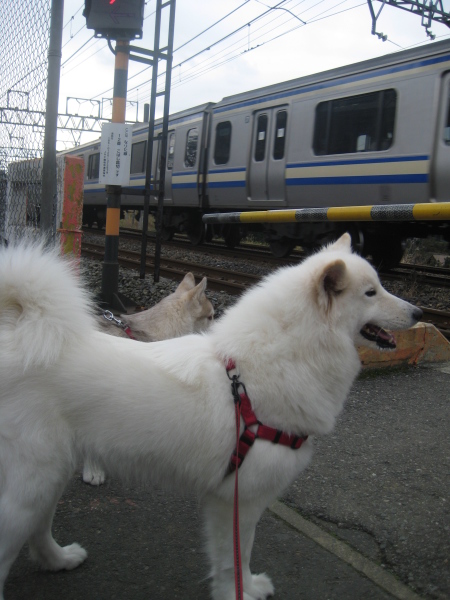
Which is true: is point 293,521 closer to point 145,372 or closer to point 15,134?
point 145,372

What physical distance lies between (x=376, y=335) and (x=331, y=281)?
1.26 ft

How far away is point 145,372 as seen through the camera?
192cm

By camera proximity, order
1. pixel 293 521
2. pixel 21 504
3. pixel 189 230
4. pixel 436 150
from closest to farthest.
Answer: pixel 21 504 < pixel 293 521 < pixel 436 150 < pixel 189 230

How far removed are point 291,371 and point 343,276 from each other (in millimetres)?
422

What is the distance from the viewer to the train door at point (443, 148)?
8.33 meters

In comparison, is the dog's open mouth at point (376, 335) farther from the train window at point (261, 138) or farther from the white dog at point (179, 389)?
the train window at point (261, 138)

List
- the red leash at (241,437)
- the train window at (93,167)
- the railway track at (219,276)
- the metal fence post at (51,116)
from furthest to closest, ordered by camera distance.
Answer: the train window at (93,167) < the railway track at (219,276) < the metal fence post at (51,116) < the red leash at (241,437)

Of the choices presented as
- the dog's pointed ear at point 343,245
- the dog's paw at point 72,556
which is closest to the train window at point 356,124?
the dog's pointed ear at point 343,245

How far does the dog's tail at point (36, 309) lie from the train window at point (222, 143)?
1190cm

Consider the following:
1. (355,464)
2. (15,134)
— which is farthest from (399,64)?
(355,464)

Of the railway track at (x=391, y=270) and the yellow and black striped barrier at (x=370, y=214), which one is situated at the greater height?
the yellow and black striped barrier at (x=370, y=214)

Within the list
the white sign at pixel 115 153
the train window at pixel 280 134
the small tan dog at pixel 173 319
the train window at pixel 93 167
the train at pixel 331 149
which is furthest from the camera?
the train window at pixel 93 167

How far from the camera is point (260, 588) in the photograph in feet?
7.12

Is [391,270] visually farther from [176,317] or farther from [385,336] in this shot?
[385,336]
